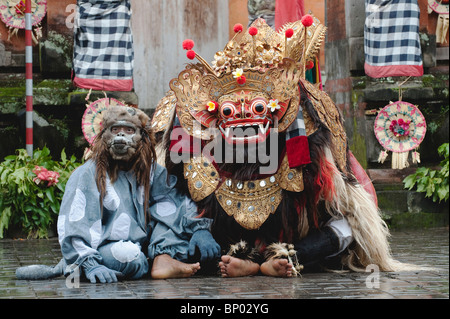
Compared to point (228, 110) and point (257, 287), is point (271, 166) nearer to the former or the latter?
point (228, 110)

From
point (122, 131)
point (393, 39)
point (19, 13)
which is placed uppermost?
point (19, 13)

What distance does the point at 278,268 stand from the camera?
19.0 feet

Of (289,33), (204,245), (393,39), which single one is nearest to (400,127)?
(393,39)

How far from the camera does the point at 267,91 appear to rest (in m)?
6.02

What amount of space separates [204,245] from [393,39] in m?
4.67

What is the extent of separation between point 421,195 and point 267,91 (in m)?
4.28

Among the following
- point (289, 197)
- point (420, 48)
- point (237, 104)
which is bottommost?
point (289, 197)

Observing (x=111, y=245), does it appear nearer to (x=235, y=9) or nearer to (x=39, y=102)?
(x=39, y=102)

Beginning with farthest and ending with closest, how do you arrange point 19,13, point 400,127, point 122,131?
point 19,13, point 400,127, point 122,131

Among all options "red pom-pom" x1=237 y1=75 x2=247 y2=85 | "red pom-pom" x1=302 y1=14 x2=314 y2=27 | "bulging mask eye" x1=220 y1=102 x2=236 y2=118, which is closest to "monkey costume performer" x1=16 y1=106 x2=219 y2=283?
"bulging mask eye" x1=220 y1=102 x2=236 y2=118

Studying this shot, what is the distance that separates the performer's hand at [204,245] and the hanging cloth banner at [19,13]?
15.3 ft

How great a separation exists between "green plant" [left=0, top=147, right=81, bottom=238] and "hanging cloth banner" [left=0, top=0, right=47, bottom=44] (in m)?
1.86
